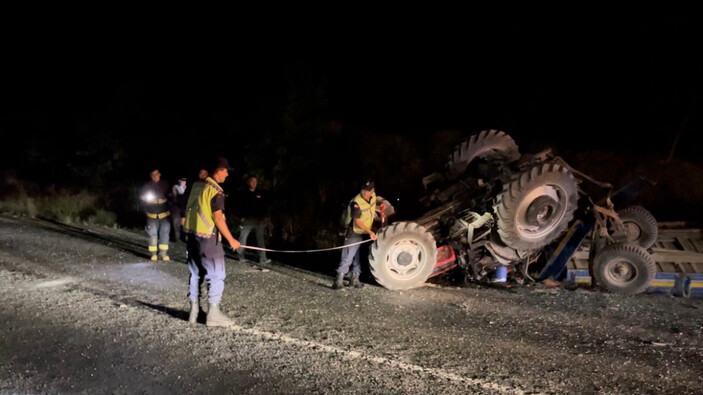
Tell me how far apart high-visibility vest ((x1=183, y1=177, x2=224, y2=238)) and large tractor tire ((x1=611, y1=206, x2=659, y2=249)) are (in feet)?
21.1

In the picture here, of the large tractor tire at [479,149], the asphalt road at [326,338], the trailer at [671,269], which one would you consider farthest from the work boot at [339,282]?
the trailer at [671,269]

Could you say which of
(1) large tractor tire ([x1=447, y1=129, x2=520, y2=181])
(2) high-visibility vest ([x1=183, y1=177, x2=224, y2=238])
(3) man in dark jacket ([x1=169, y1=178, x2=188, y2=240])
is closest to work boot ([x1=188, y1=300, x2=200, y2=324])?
(2) high-visibility vest ([x1=183, y1=177, x2=224, y2=238])

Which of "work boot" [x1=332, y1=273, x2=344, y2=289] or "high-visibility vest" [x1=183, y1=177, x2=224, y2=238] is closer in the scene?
"high-visibility vest" [x1=183, y1=177, x2=224, y2=238]

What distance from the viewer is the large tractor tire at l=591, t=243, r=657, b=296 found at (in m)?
8.06

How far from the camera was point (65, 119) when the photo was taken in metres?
24.3

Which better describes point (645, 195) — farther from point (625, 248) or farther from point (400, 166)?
point (625, 248)

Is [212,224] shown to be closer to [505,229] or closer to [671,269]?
[505,229]

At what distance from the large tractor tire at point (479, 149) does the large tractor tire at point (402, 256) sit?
1409mm

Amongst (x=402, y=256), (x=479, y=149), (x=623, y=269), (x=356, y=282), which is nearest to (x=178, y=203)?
(x=356, y=282)

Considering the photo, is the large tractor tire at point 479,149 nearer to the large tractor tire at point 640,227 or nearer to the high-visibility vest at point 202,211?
the large tractor tire at point 640,227

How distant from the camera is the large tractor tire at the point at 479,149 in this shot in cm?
874

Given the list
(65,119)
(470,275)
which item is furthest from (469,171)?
(65,119)

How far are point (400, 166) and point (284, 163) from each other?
5173mm

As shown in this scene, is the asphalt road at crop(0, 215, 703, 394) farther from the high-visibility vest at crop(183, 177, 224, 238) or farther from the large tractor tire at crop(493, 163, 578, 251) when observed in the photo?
the high-visibility vest at crop(183, 177, 224, 238)
